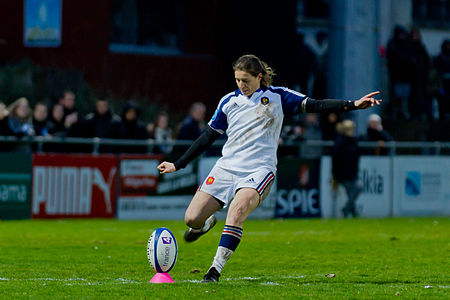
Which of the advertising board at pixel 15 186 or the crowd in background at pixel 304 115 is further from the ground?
the crowd in background at pixel 304 115

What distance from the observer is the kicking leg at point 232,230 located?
8906 mm

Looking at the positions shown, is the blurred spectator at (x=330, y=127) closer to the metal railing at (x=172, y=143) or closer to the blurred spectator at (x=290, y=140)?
the metal railing at (x=172, y=143)

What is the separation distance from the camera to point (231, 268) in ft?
34.7

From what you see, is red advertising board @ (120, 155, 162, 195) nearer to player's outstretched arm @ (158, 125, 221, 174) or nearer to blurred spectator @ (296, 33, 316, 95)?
blurred spectator @ (296, 33, 316, 95)

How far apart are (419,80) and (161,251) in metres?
15.7

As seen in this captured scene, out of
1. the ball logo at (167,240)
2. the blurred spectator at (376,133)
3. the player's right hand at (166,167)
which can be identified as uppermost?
the blurred spectator at (376,133)

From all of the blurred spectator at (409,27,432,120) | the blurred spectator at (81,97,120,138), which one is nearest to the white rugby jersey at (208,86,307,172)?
the blurred spectator at (81,97,120,138)

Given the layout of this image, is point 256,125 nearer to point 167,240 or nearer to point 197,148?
point 197,148

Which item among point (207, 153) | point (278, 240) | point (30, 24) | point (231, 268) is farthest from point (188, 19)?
point (231, 268)

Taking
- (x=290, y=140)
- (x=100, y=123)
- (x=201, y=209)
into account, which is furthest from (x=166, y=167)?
(x=290, y=140)

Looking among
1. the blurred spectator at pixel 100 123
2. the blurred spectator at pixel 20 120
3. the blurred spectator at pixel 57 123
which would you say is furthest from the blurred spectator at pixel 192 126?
the blurred spectator at pixel 20 120

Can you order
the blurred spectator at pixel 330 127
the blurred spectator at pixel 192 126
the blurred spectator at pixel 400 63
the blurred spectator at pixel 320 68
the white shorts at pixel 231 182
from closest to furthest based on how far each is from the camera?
the white shorts at pixel 231 182, the blurred spectator at pixel 192 126, the blurred spectator at pixel 330 127, the blurred spectator at pixel 400 63, the blurred spectator at pixel 320 68

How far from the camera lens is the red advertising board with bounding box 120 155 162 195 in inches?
719

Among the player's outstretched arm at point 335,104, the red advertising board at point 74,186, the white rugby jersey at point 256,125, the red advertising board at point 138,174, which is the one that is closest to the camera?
the player's outstretched arm at point 335,104
